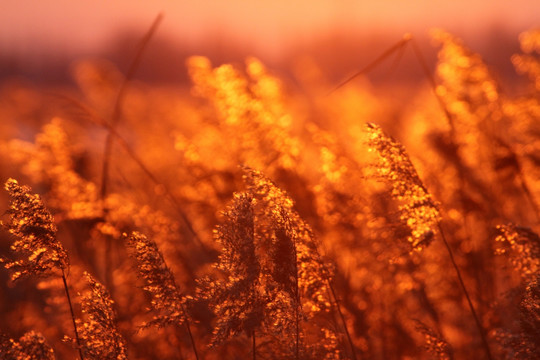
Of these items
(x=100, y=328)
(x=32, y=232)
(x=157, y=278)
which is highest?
(x=32, y=232)

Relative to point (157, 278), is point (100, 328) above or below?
below

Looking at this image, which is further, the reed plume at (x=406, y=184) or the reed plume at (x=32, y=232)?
the reed plume at (x=406, y=184)

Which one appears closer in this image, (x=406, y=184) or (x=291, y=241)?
(x=291, y=241)

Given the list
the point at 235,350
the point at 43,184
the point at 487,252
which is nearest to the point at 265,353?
the point at 235,350

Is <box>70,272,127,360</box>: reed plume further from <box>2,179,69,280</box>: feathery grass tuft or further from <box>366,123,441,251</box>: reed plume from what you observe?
<box>366,123,441,251</box>: reed plume

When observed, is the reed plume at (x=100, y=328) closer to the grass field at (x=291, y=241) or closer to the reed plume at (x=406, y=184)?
the grass field at (x=291, y=241)

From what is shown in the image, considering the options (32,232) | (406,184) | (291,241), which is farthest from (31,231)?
(406,184)

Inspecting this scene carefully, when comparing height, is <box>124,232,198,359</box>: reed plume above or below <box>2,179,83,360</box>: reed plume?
below

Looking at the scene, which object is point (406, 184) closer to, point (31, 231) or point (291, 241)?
point (291, 241)

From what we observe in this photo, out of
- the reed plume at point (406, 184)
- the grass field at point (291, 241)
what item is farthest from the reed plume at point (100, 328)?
the reed plume at point (406, 184)

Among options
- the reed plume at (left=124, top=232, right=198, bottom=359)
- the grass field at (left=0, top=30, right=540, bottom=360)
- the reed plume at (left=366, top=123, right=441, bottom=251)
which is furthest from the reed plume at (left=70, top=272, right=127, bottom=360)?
the reed plume at (left=366, top=123, right=441, bottom=251)

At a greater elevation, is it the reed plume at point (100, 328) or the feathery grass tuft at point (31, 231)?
the feathery grass tuft at point (31, 231)

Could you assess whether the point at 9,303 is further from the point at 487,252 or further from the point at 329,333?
the point at 487,252

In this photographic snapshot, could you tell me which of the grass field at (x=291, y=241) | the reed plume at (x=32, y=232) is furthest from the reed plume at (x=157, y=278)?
the reed plume at (x=32, y=232)
